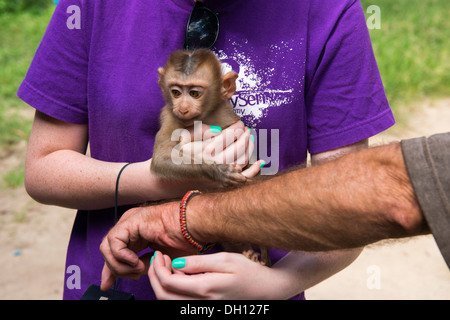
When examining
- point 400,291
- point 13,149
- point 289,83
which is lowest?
point 400,291

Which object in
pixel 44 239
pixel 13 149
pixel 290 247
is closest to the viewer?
pixel 290 247

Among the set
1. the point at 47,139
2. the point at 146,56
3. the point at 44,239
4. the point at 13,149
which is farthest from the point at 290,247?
the point at 13,149

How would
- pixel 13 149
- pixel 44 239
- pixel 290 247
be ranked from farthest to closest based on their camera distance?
1. pixel 13 149
2. pixel 44 239
3. pixel 290 247

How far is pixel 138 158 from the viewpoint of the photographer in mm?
1752

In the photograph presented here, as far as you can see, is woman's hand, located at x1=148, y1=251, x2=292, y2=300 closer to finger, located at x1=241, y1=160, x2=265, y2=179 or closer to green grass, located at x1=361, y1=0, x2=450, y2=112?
finger, located at x1=241, y1=160, x2=265, y2=179

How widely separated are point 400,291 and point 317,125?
2398 millimetres

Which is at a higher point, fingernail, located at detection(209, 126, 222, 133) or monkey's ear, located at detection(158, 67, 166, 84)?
monkey's ear, located at detection(158, 67, 166, 84)

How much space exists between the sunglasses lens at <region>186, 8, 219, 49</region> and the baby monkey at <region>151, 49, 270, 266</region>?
47 mm

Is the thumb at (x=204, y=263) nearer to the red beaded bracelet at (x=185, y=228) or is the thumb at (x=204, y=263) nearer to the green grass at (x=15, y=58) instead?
the red beaded bracelet at (x=185, y=228)

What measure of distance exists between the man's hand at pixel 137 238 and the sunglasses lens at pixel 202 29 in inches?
19.5

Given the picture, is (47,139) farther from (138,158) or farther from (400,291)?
(400,291)

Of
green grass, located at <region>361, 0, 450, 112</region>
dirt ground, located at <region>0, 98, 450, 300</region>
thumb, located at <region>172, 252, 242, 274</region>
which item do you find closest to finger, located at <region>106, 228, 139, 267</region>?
thumb, located at <region>172, 252, 242, 274</region>

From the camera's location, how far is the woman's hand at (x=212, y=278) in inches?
56.0

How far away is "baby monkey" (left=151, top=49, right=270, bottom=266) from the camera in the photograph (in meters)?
1.72
